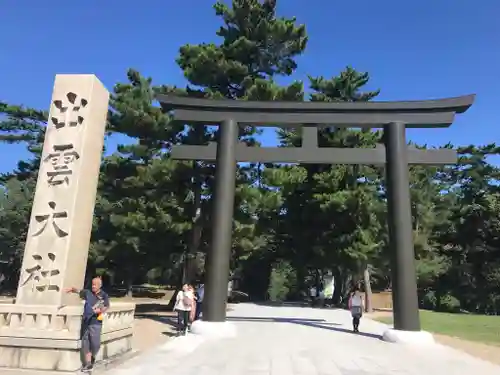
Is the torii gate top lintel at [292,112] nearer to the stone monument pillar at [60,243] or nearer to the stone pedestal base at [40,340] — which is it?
→ the stone monument pillar at [60,243]

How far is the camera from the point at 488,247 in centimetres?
3088

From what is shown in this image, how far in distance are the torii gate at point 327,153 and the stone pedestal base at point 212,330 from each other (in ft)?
0.73

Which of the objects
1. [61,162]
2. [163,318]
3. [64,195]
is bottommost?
[163,318]

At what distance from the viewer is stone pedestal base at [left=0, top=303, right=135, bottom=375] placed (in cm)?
666

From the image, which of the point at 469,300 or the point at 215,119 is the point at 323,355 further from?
the point at 469,300

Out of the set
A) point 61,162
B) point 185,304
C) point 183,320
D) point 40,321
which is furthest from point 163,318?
point 40,321

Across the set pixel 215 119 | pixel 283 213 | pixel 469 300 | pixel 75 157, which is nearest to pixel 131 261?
pixel 283 213

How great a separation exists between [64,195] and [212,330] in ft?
16.9

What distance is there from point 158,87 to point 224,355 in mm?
12765

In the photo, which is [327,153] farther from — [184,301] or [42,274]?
[42,274]

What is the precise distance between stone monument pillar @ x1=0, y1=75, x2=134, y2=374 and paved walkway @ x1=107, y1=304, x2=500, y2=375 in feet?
3.63

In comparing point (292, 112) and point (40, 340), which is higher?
point (292, 112)

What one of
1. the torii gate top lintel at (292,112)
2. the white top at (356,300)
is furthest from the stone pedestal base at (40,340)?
the white top at (356,300)

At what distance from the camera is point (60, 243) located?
8.01 m
